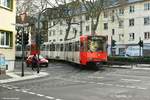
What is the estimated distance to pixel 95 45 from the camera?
40594 millimetres

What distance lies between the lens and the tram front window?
40353 millimetres

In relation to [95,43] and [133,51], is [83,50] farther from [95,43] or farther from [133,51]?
[133,51]

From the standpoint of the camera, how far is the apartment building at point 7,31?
37231 mm

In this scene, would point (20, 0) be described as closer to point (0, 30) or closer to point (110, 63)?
point (110, 63)

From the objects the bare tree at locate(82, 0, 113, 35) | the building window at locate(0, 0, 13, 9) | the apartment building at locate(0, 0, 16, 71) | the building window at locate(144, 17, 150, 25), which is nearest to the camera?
the apartment building at locate(0, 0, 16, 71)

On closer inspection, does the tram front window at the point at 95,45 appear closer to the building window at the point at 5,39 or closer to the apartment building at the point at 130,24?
the building window at the point at 5,39

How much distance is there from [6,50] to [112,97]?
21.7m

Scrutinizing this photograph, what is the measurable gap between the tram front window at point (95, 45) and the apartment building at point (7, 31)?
6902 millimetres

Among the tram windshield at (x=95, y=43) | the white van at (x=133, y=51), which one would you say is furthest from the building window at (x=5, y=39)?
the white van at (x=133, y=51)

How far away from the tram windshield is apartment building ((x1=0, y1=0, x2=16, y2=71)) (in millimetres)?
6899

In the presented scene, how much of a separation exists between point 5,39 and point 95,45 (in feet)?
26.9

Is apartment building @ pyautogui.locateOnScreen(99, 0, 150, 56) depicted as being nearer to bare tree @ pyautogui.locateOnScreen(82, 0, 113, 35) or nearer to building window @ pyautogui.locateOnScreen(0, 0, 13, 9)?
bare tree @ pyautogui.locateOnScreen(82, 0, 113, 35)

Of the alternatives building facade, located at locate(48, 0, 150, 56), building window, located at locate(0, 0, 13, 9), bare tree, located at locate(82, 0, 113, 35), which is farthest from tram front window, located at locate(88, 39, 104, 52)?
building facade, located at locate(48, 0, 150, 56)

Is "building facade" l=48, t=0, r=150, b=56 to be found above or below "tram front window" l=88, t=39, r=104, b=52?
above
